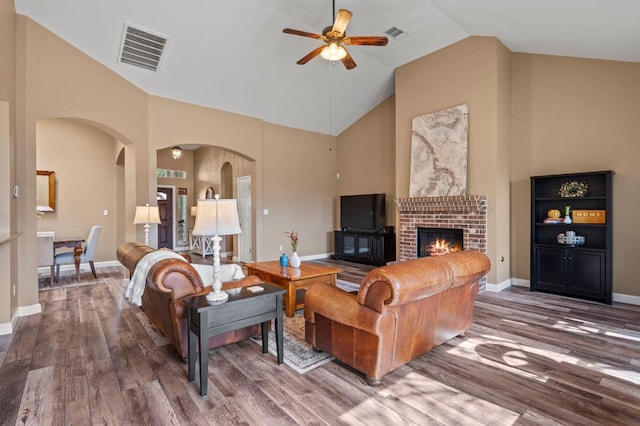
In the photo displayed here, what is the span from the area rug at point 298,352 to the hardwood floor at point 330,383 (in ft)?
0.29

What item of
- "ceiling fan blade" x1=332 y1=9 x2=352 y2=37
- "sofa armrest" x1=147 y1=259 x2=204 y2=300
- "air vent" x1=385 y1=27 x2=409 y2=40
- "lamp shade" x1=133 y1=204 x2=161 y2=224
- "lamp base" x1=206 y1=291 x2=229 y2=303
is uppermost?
"air vent" x1=385 y1=27 x2=409 y2=40

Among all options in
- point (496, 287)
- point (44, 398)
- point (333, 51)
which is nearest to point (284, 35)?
point (333, 51)

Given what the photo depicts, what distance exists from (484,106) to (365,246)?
11.9 ft

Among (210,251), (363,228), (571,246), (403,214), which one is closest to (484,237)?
(571,246)

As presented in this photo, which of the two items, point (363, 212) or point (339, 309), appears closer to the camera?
point (339, 309)

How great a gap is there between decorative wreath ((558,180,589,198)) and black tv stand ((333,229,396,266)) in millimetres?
3088

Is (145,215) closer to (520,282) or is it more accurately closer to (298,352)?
(298,352)

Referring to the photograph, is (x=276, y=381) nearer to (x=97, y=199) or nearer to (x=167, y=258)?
(x=167, y=258)

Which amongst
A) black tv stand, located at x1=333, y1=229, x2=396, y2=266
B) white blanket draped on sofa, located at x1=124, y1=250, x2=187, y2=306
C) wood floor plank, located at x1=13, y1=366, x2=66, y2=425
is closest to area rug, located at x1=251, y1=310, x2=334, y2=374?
white blanket draped on sofa, located at x1=124, y1=250, x2=187, y2=306

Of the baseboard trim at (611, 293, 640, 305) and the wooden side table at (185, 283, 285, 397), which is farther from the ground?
the wooden side table at (185, 283, 285, 397)

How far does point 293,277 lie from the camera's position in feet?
12.3

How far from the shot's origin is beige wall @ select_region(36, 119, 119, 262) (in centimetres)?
663

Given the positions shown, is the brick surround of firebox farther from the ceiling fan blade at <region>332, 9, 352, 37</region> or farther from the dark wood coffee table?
the ceiling fan blade at <region>332, 9, 352, 37</region>

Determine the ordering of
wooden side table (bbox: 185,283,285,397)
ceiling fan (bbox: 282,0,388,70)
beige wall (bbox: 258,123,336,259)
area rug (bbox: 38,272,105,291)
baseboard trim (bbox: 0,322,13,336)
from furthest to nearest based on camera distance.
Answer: beige wall (bbox: 258,123,336,259) < area rug (bbox: 38,272,105,291) < ceiling fan (bbox: 282,0,388,70) < baseboard trim (bbox: 0,322,13,336) < wooden side table (bbox: 185,283,285,397)
